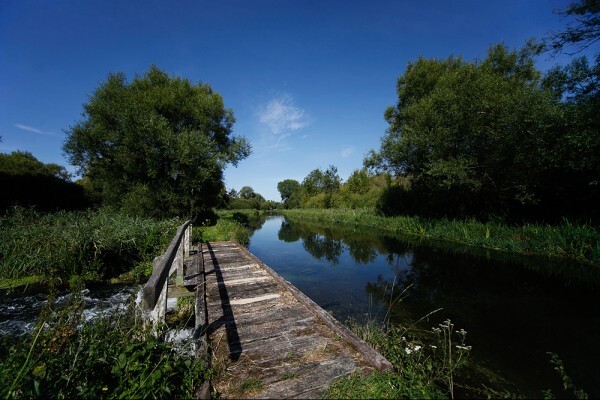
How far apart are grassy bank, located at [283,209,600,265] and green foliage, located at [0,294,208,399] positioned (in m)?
14.7

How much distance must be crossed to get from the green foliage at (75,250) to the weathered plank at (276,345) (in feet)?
16.4

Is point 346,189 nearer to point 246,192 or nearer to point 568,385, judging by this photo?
point 568,385

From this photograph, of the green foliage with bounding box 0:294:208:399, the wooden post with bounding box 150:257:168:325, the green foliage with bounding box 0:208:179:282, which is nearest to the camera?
the green foliage with bounding box 0:294:208:399

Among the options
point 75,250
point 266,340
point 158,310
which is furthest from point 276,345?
point 75,250

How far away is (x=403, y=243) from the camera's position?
56.5ft

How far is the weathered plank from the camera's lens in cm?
280

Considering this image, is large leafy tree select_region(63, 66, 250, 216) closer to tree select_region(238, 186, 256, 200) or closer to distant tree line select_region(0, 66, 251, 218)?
distant tree line select_region(0, 66, 251, 218)

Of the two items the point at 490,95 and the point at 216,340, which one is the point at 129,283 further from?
the point at 490,95

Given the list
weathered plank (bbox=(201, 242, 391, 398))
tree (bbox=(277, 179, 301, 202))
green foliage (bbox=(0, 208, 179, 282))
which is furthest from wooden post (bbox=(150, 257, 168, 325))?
tree (bbox=(277, 179, 301, 202))

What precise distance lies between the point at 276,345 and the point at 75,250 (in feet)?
25.9

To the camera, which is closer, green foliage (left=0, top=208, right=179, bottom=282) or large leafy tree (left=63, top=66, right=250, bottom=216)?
green foliage (left=0, top=208, right=179, bottom=282)

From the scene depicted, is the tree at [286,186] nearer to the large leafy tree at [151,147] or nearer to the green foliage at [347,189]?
the green foliage at [347,189]

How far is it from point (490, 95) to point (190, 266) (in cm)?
1745

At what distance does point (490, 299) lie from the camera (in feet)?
23.9
